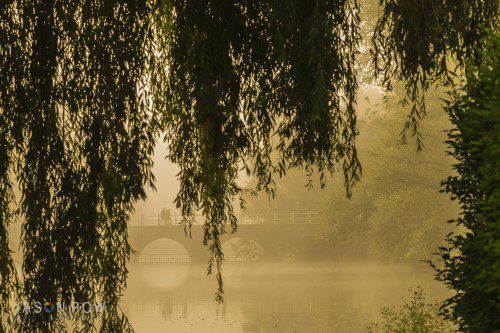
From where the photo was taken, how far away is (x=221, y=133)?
5.88 meters

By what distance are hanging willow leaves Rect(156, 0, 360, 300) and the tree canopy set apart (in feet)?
0.04

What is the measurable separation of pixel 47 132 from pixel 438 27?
9.81 feet

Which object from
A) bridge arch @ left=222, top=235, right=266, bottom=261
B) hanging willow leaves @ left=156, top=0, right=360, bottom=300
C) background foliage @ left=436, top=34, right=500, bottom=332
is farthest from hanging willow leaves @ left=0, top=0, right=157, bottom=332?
bridge arch @ left=222, top=235, right=266, bottom=261

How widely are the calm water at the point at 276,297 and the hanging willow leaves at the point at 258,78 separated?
1625 cm

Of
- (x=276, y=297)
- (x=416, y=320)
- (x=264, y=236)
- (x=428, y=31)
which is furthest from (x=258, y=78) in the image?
(x=264, y=236)

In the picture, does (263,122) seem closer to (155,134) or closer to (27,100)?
(155,134)

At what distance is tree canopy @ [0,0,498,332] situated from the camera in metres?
5.57

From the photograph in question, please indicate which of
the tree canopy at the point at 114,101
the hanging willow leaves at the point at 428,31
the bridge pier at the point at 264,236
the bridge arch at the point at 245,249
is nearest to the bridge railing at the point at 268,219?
the bridge pier at the point at 264,236

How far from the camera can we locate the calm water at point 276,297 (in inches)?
982

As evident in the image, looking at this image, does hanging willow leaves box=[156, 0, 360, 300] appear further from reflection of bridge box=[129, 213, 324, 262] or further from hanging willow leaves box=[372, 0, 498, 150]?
reflection of bridge box=[129, 213, 324, 262]

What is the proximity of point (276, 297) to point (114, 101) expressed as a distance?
28071 millimetres

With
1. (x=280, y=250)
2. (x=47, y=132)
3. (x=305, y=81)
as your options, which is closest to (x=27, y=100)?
(x=47, y=132)

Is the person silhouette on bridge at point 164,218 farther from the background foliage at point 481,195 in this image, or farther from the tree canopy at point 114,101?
the background foliage at point 481,195

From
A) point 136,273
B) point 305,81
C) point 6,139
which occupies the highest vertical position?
point 305,81
